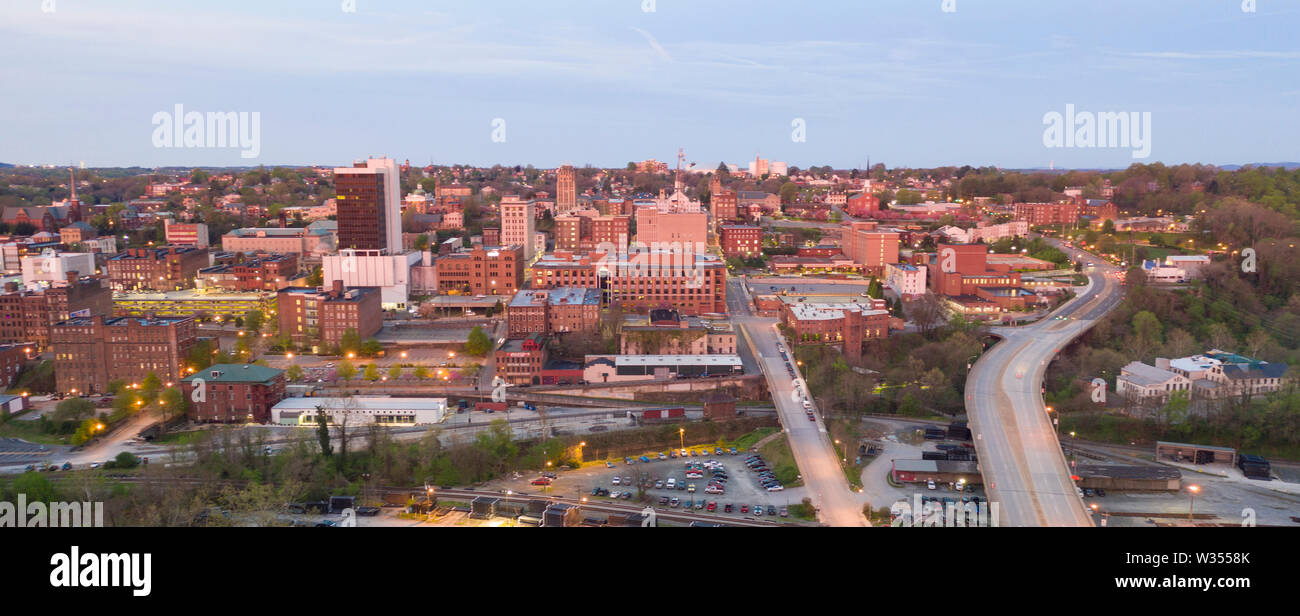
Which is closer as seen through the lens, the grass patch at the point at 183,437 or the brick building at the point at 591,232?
the grass patch at the point at 183,437

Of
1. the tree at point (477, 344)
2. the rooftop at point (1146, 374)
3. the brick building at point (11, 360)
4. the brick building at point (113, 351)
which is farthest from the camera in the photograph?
the tree at point (477, 344)

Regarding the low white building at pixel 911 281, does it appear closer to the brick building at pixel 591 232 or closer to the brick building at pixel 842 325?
the brick building at pixel 842 325

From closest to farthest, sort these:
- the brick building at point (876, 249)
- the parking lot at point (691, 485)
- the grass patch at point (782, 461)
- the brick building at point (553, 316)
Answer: the parking lot at point (691, 485), the grass patch at point (782, 461), the brick building at point (553, 316), the brick building at point (876, 249)

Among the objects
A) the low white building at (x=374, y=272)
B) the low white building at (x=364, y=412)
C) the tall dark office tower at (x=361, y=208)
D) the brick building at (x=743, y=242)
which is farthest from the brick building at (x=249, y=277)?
the brick building at (x=743, y=242)

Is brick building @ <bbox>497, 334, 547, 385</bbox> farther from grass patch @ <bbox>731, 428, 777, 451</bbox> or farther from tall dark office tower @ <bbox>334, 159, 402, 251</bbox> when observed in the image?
tall dark office tower @ <bbox>334, 159, 402, 251</bbox>

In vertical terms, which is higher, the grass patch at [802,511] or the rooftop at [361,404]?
the rooftop at [361,404]

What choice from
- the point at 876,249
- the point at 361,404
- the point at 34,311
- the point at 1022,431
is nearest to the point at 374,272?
the point at 34,311
